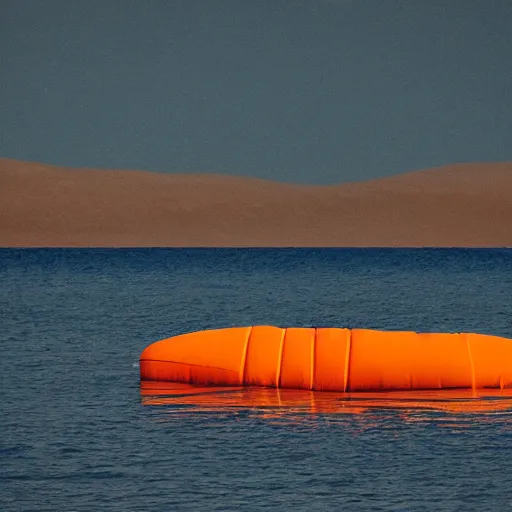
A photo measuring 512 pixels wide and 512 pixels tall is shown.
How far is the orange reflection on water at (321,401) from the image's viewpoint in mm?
18281

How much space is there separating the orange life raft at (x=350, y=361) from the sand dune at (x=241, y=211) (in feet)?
429

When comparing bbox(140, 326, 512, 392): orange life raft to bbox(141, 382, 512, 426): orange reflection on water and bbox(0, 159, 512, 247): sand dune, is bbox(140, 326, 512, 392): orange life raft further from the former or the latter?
bbox(0, 159, 512, 247): sand dune

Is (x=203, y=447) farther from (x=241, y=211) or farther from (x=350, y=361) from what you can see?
(x=241, y=211)

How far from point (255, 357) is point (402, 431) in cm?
→ 384

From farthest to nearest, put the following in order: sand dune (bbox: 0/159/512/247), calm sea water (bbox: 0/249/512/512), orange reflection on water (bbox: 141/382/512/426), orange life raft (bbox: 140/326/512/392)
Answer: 1. sand dune (bbox: 0/159/512/247)
2. orange life raft (bbox: 140/326/512/392)
3. orange reflection on water (bbox: 141/382/512/426)
4. calm sea water (bbox: 0/249/512/512)

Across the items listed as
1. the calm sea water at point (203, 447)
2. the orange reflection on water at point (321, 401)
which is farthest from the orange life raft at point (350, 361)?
the calm sea water at point (203, 447)

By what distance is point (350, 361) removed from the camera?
1975 cm

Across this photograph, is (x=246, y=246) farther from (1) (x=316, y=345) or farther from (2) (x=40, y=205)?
(1) (x=316, y=345)

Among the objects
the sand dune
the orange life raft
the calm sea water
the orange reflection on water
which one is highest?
the sand dune

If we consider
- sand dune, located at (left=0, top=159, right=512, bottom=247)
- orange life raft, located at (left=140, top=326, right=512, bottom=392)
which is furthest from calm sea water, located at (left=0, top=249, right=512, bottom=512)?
sand dune, located at (left=0, top=159, right=512, bottom=247)

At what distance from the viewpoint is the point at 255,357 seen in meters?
20.1

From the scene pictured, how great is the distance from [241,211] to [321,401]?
466 ft

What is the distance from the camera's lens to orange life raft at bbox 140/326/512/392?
64.5ft

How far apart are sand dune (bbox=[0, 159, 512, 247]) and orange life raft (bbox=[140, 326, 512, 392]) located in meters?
131
